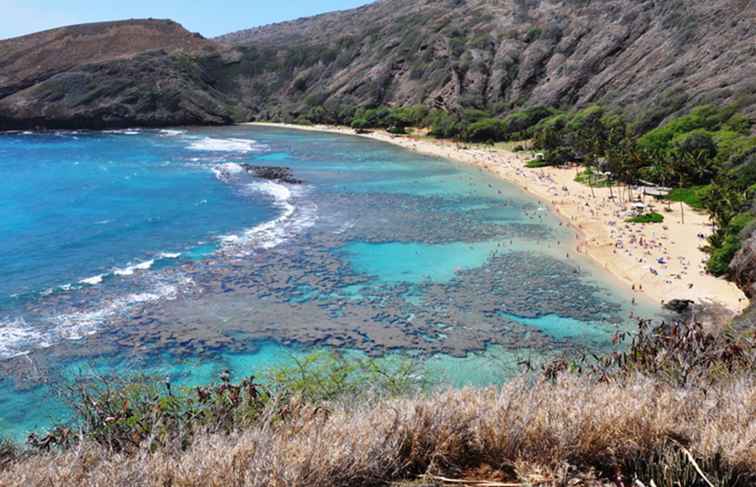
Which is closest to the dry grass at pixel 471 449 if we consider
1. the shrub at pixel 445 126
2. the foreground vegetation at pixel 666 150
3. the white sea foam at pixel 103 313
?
the white sea foam at pixel 103 313

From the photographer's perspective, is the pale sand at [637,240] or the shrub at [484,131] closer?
the pale sand at [637,240]

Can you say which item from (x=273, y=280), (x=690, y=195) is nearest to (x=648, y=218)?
(x=690, y=195)

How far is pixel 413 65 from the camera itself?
376 feet

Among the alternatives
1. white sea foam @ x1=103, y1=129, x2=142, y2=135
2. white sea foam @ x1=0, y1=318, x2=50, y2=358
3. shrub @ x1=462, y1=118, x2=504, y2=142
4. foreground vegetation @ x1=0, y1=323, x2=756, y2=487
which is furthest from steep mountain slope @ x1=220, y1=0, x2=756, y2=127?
white sea foam @ x1=0, y1=318, x2=50, y2=358

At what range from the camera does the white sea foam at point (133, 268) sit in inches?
1181

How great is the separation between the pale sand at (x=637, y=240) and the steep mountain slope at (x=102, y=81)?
84.8 meters

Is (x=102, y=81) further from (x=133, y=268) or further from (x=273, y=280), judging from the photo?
(x=273, y=280)

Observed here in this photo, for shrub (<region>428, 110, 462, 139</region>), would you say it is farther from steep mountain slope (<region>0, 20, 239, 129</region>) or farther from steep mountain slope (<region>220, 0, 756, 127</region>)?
steep mountain slope (<region>0, 20, 239, 129</region>)

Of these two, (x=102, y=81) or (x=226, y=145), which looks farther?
(x=102, y=81)

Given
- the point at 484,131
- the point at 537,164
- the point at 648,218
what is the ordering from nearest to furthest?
the point at 648,218 < the point at 537,164 < the point at 484,131

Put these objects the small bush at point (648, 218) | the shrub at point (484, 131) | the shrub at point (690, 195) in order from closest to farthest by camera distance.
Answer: the small bush at point (648, 218) < the shrub at point (690, 195) < the shrub at point (484, 131)

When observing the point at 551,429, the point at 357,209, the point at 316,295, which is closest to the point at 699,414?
the point at 551,429

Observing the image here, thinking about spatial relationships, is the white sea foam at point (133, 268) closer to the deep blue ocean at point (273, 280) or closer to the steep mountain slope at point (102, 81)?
the deep blue ocean at point (273, 280)

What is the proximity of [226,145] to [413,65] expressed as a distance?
4610 centimetres
